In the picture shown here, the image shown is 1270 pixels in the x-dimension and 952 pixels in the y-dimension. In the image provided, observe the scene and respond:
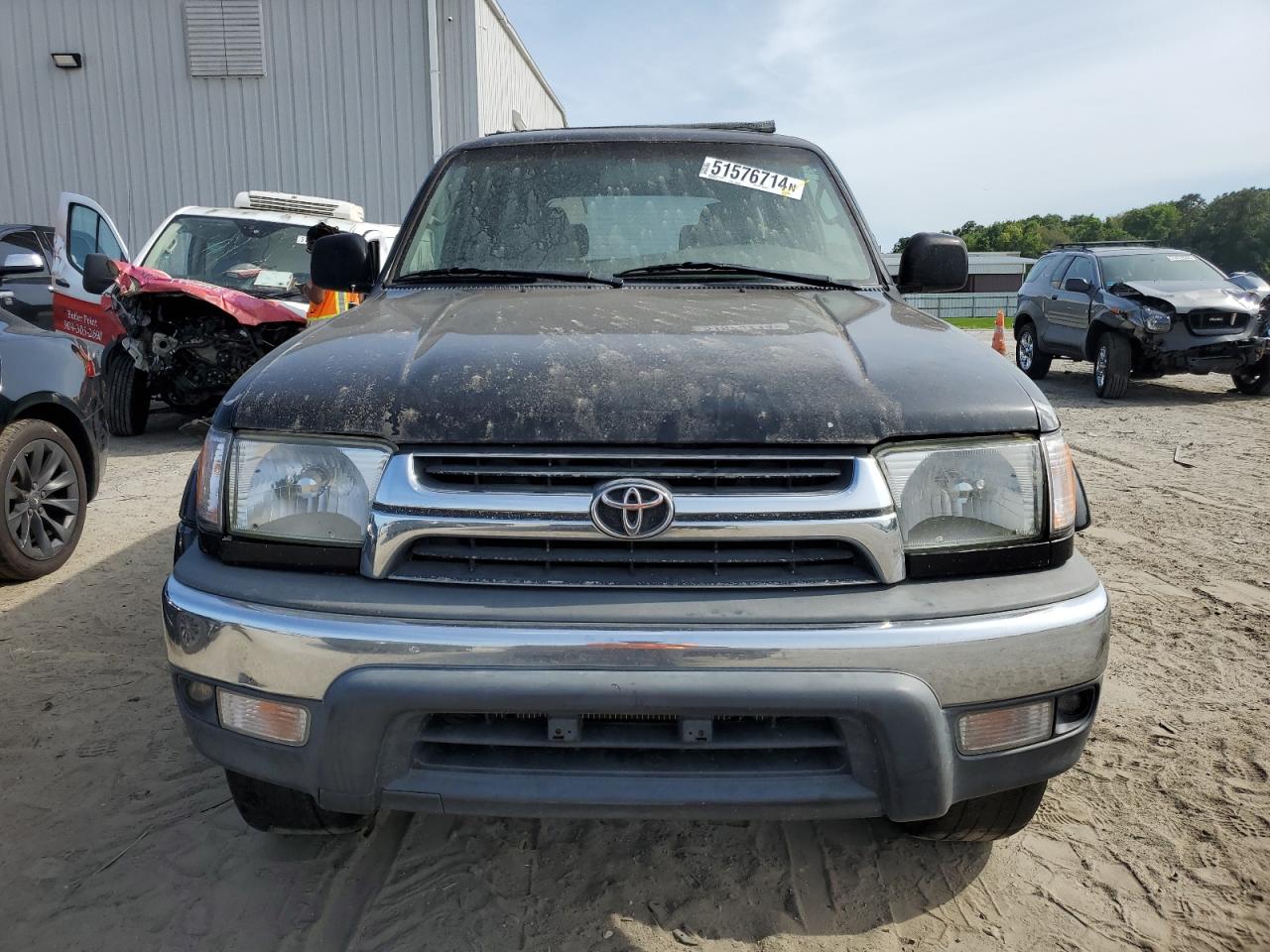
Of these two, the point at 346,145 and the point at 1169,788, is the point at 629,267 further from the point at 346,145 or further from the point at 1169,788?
the point at 346,145

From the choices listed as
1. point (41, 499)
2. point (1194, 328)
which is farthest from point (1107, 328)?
point (41, 499)

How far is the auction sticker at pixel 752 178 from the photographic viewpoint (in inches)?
120

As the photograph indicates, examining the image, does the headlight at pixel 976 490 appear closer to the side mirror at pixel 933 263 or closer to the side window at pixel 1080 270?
the side mirror at pixel 933 263

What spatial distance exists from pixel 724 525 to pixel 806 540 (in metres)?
0.17

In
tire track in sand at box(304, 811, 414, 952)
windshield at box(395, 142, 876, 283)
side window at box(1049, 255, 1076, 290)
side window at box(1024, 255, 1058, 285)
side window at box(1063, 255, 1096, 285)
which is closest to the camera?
tire track in sand at box(304, 811, 414, 952)

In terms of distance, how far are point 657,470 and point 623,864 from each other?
1075 millimetres

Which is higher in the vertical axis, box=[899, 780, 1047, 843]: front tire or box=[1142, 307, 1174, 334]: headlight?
box=[1142, 307, 1174, 334]: headlight

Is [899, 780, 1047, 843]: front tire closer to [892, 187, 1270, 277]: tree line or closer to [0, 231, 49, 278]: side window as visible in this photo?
[0, 231, 49, 278]: side window

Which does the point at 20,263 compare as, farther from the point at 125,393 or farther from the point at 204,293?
the point at 125,393

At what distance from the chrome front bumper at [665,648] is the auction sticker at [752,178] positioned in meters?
1.77

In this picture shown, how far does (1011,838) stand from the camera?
239 centimetres

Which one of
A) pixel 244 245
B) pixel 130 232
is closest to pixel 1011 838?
pixel 244 245

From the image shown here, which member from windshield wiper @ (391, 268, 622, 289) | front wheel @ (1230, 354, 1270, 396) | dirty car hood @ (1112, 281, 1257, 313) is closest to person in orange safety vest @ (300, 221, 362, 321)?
windshield wiper @ (391, 268, 622, 289)

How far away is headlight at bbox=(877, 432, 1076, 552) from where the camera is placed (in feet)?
5.88
